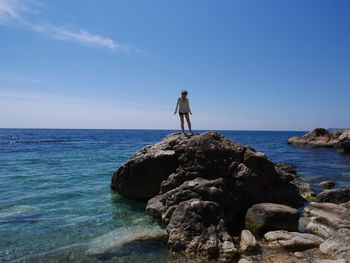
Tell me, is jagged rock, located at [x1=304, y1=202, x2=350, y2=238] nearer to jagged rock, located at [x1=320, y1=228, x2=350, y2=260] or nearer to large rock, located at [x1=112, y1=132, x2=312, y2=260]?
jagged rock, located at [x1=320, y1=228, x2=350, y2=260]

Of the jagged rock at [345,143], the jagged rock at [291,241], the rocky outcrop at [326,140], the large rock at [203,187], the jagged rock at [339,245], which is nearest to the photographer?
the jagged rock at [339,245]

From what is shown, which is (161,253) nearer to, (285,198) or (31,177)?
(285,198)

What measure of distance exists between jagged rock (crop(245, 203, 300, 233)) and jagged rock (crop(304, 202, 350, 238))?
0.76 meters

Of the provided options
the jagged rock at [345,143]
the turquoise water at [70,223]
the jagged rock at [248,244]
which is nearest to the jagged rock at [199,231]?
the jagged rock at [248,244]

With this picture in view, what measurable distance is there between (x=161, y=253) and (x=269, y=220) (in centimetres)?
387

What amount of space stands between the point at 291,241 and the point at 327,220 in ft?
8.19

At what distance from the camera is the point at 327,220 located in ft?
30.4

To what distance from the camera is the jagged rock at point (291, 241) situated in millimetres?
7633

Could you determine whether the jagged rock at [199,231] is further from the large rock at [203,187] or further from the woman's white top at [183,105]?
the woman's white top at [183,105]

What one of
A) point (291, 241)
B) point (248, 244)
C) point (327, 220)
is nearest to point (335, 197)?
point (327, 220)

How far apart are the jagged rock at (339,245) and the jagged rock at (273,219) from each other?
56.9 inches

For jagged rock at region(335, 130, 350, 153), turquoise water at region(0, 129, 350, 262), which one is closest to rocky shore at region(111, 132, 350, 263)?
turquoise water at region(0, 129, 350, 262)

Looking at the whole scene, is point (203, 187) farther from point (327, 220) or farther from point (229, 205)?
point (327, 220)

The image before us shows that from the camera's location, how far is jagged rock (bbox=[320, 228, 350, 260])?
7008 millimetres
